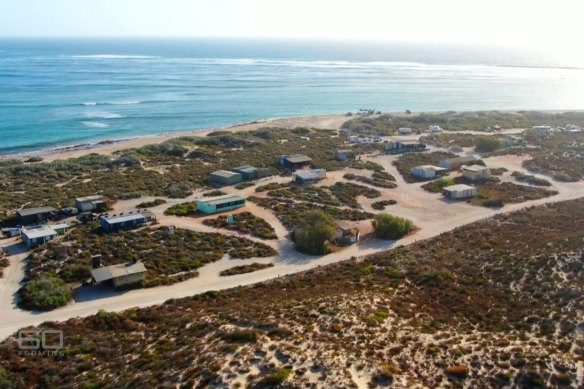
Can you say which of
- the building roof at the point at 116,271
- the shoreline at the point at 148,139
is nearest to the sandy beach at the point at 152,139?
the shoreline at the point at 148,139

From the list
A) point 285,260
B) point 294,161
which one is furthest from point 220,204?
point 294,161

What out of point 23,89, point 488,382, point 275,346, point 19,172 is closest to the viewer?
point 488,382

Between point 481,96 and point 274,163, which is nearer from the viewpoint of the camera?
point 274,163

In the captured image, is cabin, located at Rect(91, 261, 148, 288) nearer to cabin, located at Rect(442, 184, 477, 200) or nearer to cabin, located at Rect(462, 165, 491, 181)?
cabin, located at Rect(442, 184, 477, 200)

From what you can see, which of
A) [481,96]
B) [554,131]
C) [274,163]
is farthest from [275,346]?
[481,96]

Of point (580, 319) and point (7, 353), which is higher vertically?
point (580, 319)

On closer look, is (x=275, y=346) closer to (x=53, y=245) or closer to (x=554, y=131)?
(x=53, y=245)

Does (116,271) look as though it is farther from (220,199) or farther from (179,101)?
(179,101)
